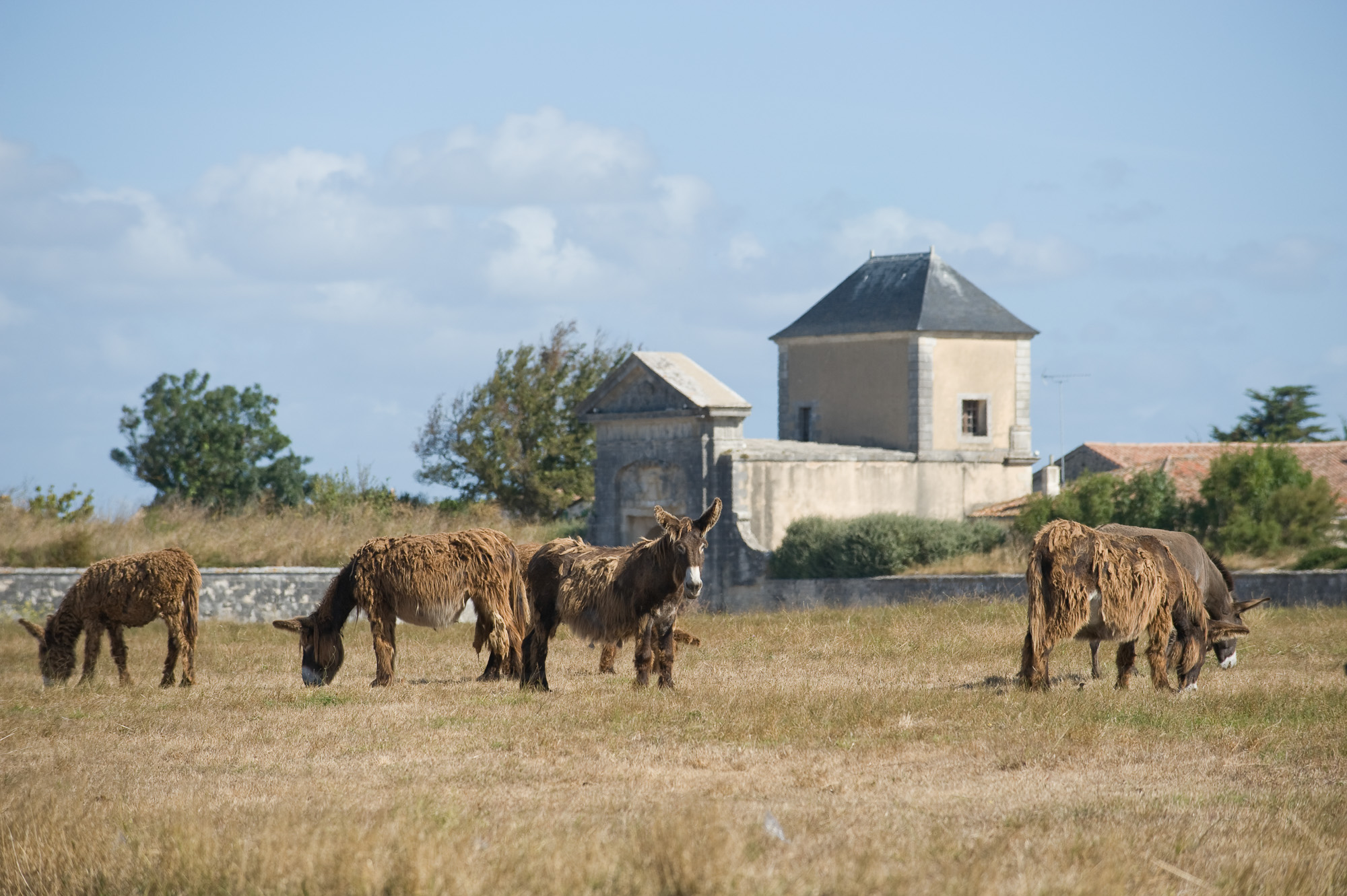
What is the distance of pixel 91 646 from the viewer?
47.5ft

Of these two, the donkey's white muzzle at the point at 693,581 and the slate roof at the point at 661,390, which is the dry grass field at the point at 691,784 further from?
the slate roof at the point at 661,390

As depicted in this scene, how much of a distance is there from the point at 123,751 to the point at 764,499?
26995 millimetres

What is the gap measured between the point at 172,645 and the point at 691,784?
7.67 meters

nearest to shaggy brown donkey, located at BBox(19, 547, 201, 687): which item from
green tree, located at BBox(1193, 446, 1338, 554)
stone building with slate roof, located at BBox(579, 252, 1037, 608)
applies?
stone building with slate roof, located at BBox(579, 252, 1037, 608)

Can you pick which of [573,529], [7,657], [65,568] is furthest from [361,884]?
[573,529]

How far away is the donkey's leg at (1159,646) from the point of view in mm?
12445

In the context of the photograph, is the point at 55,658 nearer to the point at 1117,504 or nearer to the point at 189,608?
the point at 189,608

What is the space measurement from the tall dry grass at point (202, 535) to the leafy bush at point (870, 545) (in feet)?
28.7

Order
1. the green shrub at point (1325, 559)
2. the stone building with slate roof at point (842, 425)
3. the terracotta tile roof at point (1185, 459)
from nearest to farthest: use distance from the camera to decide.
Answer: the green shrub at point (1325, 559) → the stone building with slate roof at point (842, 425) → the terracotta tile roof at point (1185, 459)

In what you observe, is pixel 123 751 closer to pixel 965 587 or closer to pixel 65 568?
pixel 65 568

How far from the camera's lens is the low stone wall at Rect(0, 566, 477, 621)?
25.2 metres

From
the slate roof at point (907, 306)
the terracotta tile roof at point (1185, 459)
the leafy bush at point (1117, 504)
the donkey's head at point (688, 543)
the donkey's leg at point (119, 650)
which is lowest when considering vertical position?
the donkey's leg at point (119, 650)

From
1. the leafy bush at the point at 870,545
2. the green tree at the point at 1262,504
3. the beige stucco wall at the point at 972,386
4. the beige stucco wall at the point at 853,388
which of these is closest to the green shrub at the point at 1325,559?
the green tree at the point at 1262,504

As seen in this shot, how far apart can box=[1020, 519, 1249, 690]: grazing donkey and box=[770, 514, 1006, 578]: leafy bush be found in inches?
834
